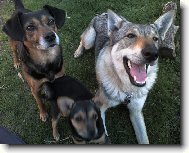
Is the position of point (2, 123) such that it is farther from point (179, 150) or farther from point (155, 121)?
point (179, 150)

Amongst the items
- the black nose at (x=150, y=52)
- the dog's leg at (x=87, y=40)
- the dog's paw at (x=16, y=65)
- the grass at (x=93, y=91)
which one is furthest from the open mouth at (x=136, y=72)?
the dog's paw at (x=16, y=65)

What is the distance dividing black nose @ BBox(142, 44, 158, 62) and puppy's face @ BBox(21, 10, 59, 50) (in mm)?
1238

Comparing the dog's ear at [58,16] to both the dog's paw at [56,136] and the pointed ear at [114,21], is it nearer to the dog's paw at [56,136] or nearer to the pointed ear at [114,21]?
the pointed ear at [114,21]

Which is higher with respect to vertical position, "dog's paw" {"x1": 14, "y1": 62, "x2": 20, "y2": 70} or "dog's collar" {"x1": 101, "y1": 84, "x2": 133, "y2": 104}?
"dog's collar" {"x1": 101, "y1": 84, "x2": 133, "y2": 104}

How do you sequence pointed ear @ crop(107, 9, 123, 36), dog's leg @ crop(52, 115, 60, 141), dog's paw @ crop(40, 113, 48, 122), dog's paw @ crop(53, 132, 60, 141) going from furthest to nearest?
1. dog's paw @ crop(40, 113, 48, 122)
2. dog's paw @ crop(53, 132, 60, 141)
3. dog's leg @ crop(52, 115, 60, 141)
4. pointed ear @ crop(107, 9, 123, 36)

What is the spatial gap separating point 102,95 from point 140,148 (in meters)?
1.40

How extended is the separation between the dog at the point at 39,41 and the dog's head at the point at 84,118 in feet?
2.40

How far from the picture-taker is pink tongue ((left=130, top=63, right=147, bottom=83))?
443cm

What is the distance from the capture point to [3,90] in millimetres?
5902

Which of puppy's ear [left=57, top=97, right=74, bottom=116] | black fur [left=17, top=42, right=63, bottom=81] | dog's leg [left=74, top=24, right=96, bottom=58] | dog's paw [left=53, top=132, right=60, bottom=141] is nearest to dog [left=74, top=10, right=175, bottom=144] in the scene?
puppy's ear [left=57, top=97, right=74, bottom=116]

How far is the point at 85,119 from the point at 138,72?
94 cm

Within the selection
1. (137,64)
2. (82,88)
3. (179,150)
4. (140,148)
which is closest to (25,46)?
(82,88)

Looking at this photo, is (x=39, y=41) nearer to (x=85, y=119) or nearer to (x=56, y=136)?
(x=85, y=119)

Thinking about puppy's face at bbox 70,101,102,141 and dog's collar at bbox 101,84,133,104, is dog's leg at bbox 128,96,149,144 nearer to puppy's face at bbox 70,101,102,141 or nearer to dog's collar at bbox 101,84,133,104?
dog's collar at bbox 101,84,133,104
